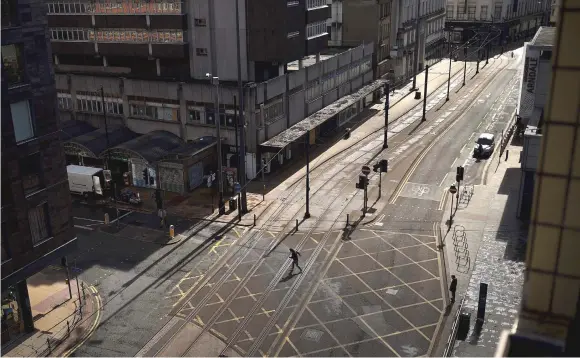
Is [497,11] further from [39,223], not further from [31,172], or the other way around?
[39,223]

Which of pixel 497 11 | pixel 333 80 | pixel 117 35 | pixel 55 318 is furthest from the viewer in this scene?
pixel 497 11

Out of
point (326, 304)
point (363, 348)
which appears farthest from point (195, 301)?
point (363, 348)

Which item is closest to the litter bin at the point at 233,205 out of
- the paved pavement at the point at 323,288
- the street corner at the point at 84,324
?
the paved pavement at the point at 323,288

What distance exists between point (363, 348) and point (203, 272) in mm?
11920

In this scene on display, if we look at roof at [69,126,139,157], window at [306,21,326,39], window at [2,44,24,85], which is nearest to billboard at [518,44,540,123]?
window at [306,21,326,39]

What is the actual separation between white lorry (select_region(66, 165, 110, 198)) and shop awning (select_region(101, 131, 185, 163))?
283cm

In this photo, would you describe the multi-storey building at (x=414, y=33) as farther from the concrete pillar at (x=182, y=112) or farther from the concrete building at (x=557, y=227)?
the concrete building at (x=557, y=227)

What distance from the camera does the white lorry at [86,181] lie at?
46.4 m

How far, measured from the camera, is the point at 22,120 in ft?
90.4

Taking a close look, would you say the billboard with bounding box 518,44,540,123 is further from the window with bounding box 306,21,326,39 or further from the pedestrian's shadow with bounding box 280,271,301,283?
the pedestrian's shadow with bounding box 280,271,301,283

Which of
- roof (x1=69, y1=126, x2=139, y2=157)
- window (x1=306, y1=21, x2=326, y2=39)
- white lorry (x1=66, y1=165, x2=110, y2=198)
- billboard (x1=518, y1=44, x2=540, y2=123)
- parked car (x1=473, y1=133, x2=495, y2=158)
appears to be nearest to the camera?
billboard (x1=518, y1=44, x2=540, y2=123)

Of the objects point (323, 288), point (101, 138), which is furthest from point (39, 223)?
point (101, 138)

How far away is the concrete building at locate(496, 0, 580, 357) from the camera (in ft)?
18.0

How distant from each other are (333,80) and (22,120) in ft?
143
